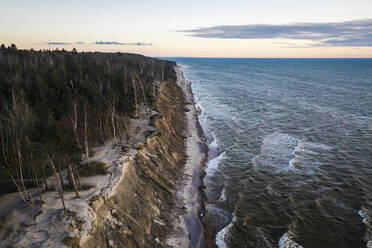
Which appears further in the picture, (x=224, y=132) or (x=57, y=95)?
(x=224, y=132)

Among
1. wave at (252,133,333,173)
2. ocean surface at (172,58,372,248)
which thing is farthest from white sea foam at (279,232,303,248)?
wave at (252,133,333,173)

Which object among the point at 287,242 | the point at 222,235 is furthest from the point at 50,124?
the point at 287,242

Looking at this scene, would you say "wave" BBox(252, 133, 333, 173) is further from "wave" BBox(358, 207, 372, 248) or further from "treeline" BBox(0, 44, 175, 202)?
"treeline" BBox(0, 44, 175, 202)

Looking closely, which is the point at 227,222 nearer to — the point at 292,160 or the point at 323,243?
the point at 323,243

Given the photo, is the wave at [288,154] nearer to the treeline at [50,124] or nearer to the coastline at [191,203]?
the coastline at [191,203]

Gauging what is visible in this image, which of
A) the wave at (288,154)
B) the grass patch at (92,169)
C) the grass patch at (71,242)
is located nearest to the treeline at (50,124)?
the grass patch at (92,169)

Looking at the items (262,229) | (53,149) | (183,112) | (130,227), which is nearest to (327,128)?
(183,112)
